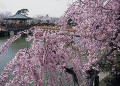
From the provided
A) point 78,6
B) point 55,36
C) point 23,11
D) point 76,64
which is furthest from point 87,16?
point 23,11

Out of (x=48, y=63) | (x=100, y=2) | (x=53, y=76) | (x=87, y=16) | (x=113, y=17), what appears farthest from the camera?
(x=87, y=16)

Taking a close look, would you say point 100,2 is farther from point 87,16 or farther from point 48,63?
point 48,63

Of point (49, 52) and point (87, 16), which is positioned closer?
point (49, 52)

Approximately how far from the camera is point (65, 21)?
3447mm

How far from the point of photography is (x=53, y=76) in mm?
2510

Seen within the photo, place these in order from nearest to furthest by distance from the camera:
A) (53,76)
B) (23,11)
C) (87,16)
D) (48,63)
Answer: (48,63)
(53,76)
(87,16)
(23,11)

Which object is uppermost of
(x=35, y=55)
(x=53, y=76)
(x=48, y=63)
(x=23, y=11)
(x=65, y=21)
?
(x=23, y=11)

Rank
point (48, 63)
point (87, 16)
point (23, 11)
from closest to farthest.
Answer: point (48, 63) < point (87, 16) < point (23, 11)

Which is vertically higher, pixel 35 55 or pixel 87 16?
pixel 87 16

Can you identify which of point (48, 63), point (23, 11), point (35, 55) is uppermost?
point (23, 11)

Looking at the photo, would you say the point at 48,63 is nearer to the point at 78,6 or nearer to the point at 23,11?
the point at 78,6

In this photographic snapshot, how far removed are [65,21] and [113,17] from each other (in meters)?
1.28

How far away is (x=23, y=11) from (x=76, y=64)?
1494 inches

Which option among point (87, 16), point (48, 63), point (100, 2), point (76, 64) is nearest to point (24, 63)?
point (48, 63)
